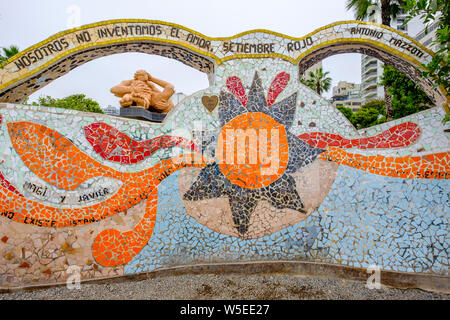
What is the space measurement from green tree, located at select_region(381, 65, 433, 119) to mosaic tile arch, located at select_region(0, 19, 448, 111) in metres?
5.28

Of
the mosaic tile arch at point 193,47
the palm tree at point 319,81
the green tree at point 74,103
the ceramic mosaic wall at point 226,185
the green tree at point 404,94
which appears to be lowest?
the ceramic mosaic wall at point 226,185

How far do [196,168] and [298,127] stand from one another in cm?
198

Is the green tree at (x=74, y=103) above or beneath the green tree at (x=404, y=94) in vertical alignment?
above

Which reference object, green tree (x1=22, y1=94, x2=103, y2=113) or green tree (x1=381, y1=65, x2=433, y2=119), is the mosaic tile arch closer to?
green tree (x1=381, y1=65, x2=433, y2=119)

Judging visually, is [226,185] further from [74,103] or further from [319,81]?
[319,81]

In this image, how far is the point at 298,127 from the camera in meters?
4.65

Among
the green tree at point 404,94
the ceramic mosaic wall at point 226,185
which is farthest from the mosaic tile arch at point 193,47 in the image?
the green tree at point 404,94

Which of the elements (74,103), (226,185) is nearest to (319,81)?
(74,103)

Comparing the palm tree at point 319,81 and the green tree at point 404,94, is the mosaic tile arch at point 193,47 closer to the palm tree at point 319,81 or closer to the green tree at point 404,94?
the green tree at point 404,94

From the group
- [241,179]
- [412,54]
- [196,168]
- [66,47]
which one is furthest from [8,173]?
[412,54]

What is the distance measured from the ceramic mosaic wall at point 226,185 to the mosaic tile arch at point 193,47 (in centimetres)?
22

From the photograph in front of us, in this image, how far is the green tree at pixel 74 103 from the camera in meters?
20.9

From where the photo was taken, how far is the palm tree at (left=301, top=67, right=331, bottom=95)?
86.8 feet
